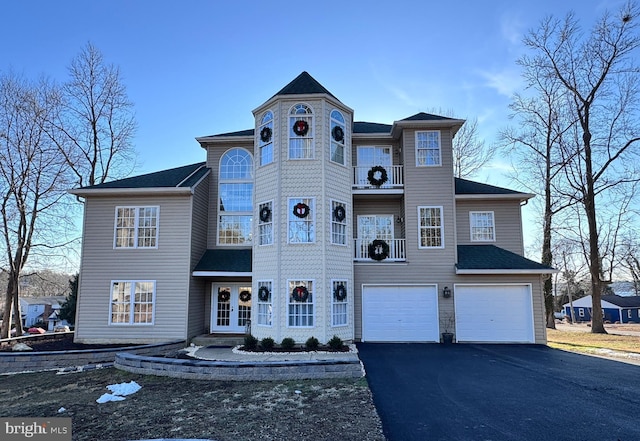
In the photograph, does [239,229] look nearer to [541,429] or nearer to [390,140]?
[390,140]

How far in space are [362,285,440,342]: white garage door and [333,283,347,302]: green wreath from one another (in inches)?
54.2

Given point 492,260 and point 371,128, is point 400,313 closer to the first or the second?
point 492,260

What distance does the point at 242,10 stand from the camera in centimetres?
1284

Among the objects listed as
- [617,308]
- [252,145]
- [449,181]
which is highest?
[252,145]

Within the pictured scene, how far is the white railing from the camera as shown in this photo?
1434cm

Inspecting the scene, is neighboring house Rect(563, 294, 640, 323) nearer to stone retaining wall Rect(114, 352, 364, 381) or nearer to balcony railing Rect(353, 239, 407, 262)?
balcony railing Rect(353, 239, 407, 262)

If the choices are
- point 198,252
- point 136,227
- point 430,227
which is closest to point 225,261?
point 198,252

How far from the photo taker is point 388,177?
1473 cm

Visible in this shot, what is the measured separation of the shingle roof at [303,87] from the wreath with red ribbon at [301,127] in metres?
1.04

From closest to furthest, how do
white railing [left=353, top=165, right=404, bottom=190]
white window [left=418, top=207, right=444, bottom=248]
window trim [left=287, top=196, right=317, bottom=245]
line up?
window trim [left=287, top=196, right=317, bottom=245]
white window [left=418, top=207, right=444, bottom=248]
white railing [left=353, top=165, right=404, bottom=190]

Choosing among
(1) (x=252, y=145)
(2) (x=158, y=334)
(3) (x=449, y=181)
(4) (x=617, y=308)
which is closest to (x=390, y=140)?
(3) (x=449, y=181)

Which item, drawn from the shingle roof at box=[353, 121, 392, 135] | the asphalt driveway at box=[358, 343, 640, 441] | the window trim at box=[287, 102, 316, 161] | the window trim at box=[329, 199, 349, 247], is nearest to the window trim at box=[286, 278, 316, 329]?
the window trim at box=[329, 199, 349, 247]

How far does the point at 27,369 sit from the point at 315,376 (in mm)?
8493

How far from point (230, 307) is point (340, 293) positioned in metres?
4.75
